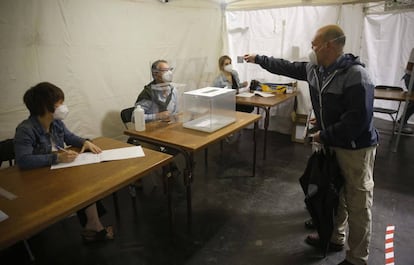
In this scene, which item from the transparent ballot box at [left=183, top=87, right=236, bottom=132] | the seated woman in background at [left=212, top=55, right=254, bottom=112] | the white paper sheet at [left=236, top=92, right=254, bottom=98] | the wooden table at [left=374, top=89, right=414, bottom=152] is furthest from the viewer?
the seated woman in background at [left=212, top=55, right=254, bottom=112]

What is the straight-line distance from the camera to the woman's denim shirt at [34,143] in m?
1.53

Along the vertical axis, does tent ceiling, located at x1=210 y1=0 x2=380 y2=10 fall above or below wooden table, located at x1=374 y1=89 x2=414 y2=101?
above

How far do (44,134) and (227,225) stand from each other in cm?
150

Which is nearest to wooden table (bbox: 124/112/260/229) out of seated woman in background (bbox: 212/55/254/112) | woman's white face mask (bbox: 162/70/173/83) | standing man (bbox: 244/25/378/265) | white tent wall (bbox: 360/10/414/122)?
woman's white face mask (bbox: 162/70/173/83)

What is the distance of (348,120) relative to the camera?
1.54 m

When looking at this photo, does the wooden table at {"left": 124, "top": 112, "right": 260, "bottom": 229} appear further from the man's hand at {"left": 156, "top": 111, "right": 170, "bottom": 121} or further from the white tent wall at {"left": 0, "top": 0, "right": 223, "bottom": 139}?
the white tent wall at {"left": 0, "top": 0, "right": 223, "bottom": 139}

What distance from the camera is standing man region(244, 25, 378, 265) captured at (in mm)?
Answer: 1531

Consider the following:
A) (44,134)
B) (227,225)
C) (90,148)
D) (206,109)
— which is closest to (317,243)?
(227,225)

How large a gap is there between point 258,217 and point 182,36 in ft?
8.32

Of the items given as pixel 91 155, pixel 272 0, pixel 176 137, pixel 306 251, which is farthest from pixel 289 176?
pixel 272 0

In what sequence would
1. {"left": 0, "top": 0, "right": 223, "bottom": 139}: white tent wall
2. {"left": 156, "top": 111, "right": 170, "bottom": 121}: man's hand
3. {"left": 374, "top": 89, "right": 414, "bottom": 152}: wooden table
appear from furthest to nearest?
{"left": 374, "top": 89, "right": 414, "bottom": 152}: wooden table → {"left": 156, "top": 111, "right": 170, "bottom": 121}: man's hand → {"left": 0, "top": 0, "right": 223, "bottom": 139}: white tent wall

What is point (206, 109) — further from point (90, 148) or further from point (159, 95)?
point (90, 148)

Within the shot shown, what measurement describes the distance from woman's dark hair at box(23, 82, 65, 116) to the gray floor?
1.04m

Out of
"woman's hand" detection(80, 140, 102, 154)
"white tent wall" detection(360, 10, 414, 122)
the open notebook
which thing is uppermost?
"white tent wall" detection(360, 10, 414, 122)
